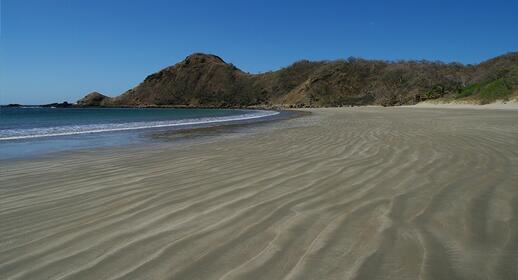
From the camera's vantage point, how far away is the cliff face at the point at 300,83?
88938 millimetres

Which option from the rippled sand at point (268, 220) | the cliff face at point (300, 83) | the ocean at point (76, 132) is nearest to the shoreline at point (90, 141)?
the ocean at point (76, 132)

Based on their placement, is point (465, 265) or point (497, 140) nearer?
point (465, 265)

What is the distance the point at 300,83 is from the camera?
133625 millimetres

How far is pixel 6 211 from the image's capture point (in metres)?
4.04

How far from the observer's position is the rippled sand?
8.29ft

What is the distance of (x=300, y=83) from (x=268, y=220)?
5202 inches

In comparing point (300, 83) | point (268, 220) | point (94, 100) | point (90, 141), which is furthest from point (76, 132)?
point (94, 100)

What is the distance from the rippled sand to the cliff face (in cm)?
5727

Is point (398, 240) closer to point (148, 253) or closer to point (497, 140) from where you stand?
point (148, 253)

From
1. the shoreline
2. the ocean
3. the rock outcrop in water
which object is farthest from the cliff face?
the shoreline

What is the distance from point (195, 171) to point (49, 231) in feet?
9.21

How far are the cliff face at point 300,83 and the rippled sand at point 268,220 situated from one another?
57266mm

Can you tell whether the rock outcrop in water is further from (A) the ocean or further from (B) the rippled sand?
(B) the rippled sand


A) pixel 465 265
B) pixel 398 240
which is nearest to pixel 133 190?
pixel 398 240
